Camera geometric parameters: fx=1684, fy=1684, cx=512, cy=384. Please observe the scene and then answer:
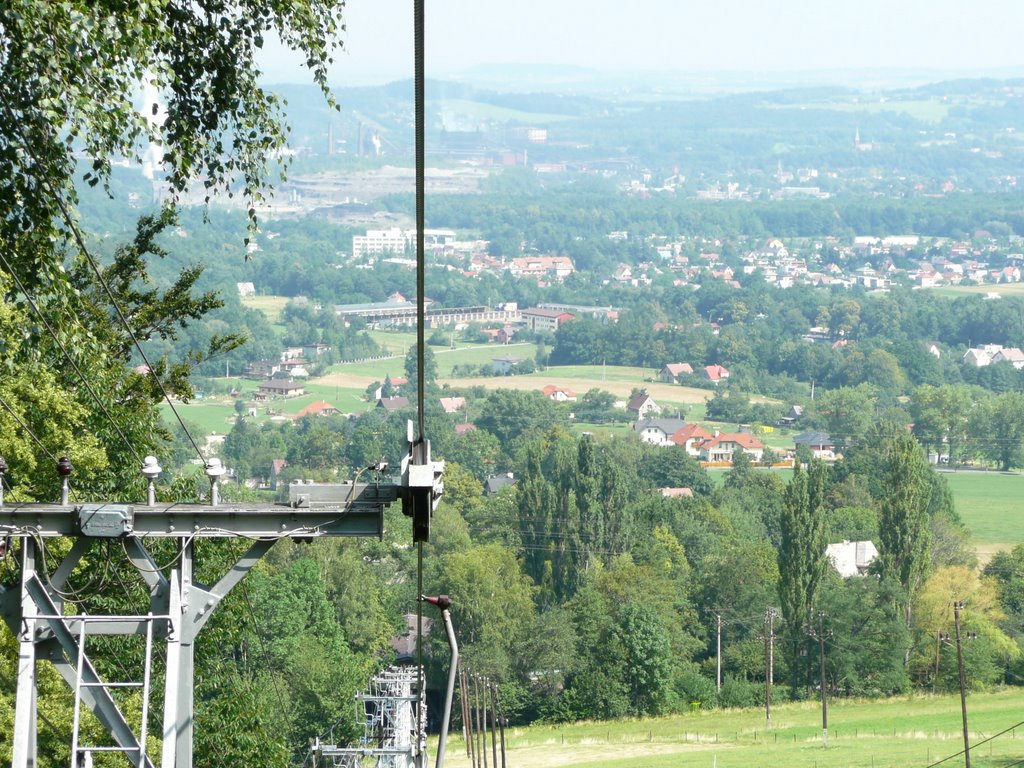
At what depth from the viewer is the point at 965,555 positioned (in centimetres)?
5584

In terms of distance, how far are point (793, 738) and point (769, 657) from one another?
5.65m

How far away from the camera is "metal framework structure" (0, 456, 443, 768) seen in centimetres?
631

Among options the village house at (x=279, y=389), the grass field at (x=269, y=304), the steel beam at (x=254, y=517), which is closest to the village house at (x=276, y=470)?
the village house at (x=279, y=389)

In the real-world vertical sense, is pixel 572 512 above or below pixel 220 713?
below

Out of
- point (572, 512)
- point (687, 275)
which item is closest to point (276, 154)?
point (572, 512)

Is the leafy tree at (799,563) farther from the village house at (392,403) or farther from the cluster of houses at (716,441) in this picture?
the village house at (392,403)

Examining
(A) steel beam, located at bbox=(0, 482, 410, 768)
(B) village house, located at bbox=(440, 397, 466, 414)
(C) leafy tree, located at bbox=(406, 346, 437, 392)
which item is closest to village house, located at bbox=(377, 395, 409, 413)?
(C) leafy tree, located at bbox=(406, 346, 437, 392)

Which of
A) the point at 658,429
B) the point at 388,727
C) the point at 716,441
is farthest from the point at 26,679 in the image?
the point at 658,429

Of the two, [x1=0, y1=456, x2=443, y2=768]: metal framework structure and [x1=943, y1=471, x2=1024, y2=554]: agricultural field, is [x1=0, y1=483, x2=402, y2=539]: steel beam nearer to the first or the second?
[x1=0, y1=456, x2=443, y2=768]: metal framework structure

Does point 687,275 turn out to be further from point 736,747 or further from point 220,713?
point 220,713

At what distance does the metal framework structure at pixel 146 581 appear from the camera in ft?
20.7

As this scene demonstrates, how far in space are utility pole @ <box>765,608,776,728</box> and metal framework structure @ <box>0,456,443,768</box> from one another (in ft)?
114

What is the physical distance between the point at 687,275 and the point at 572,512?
142 metres

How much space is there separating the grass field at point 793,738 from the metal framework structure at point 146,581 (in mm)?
26453
